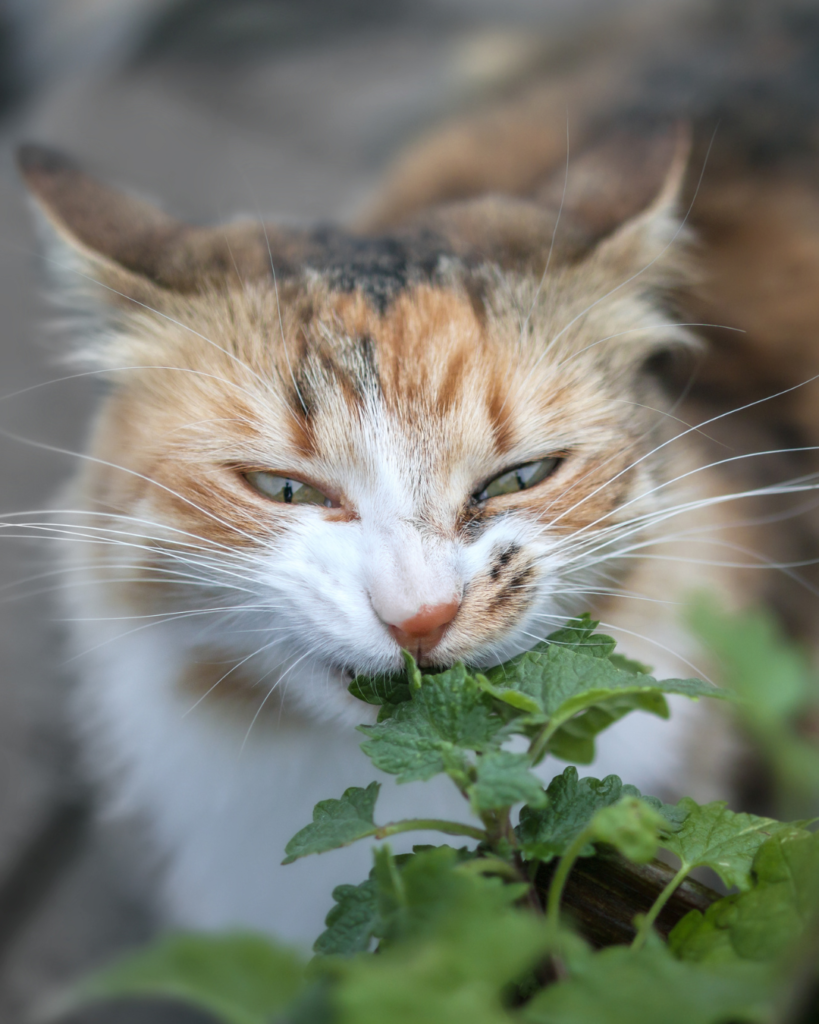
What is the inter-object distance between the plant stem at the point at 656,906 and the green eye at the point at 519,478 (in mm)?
449

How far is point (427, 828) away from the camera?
58 centimetres

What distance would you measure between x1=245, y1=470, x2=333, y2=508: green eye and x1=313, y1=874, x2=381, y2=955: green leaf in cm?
44

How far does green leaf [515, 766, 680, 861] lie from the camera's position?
0.60 m

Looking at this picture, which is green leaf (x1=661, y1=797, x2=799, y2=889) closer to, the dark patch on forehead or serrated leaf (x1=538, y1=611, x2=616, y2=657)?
serrated leaf (x1=538, y1=611, x2=616, y2=657)

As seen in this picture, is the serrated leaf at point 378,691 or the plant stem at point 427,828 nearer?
the plant stem at point 427,828

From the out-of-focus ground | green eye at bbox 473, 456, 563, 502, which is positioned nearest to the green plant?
green eye at bbox 473, 456, 563, 502

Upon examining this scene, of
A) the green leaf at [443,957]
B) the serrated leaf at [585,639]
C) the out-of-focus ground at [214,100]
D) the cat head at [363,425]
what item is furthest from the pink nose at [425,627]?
the out-of-focus ground at [214,100]

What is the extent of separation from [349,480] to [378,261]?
1.14 ft

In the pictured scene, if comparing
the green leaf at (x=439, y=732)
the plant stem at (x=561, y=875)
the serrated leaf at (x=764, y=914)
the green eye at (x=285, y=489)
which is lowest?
the serrated leaf at (x=764, y=914)

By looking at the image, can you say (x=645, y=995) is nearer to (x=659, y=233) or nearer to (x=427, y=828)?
(x=427, y=828)

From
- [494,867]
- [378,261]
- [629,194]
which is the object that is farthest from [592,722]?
[629,194]

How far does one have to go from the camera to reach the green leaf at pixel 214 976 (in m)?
0.38

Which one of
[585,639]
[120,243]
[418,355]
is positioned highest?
[120,243]

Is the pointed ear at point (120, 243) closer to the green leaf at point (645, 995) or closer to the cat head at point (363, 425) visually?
the cat head at point (363, 425)
